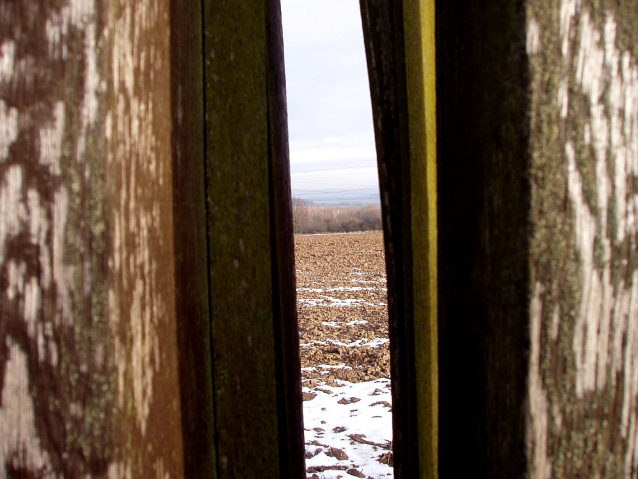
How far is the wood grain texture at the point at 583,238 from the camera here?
0.40 meters

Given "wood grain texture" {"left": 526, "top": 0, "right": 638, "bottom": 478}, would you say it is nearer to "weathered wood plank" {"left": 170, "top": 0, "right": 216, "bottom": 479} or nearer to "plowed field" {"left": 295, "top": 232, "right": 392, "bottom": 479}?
"weathered wood plank" {"left": 170, "top": 0, "right": 216, "bottom": 479}

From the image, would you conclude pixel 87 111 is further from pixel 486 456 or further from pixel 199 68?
pixel 486 456

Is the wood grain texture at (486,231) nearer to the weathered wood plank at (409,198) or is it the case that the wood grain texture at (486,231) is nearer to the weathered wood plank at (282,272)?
the weathered wood plank at (409,198)

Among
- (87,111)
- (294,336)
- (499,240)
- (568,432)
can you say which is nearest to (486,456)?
(568,432)

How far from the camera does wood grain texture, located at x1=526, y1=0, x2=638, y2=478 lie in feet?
1.32

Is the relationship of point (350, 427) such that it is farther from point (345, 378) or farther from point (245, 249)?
point (245, 249)

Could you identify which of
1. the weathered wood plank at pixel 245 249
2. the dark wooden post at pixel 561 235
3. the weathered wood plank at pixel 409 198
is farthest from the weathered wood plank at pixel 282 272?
the dark wooden post at pixel 561 235

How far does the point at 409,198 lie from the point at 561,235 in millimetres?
209

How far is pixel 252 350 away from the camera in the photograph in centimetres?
60

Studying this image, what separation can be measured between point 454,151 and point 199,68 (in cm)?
33

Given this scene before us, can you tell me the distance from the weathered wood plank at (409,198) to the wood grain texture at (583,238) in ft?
0.53

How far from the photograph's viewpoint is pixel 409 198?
58 cm

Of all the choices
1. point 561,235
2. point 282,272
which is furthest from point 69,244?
point 561,235

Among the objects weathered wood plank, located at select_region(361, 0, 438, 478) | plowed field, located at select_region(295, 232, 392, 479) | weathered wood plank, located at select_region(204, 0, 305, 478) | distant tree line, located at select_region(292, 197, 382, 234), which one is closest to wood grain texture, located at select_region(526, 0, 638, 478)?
weathered wood plank, located at select_region(361, 0, 438, 478)
